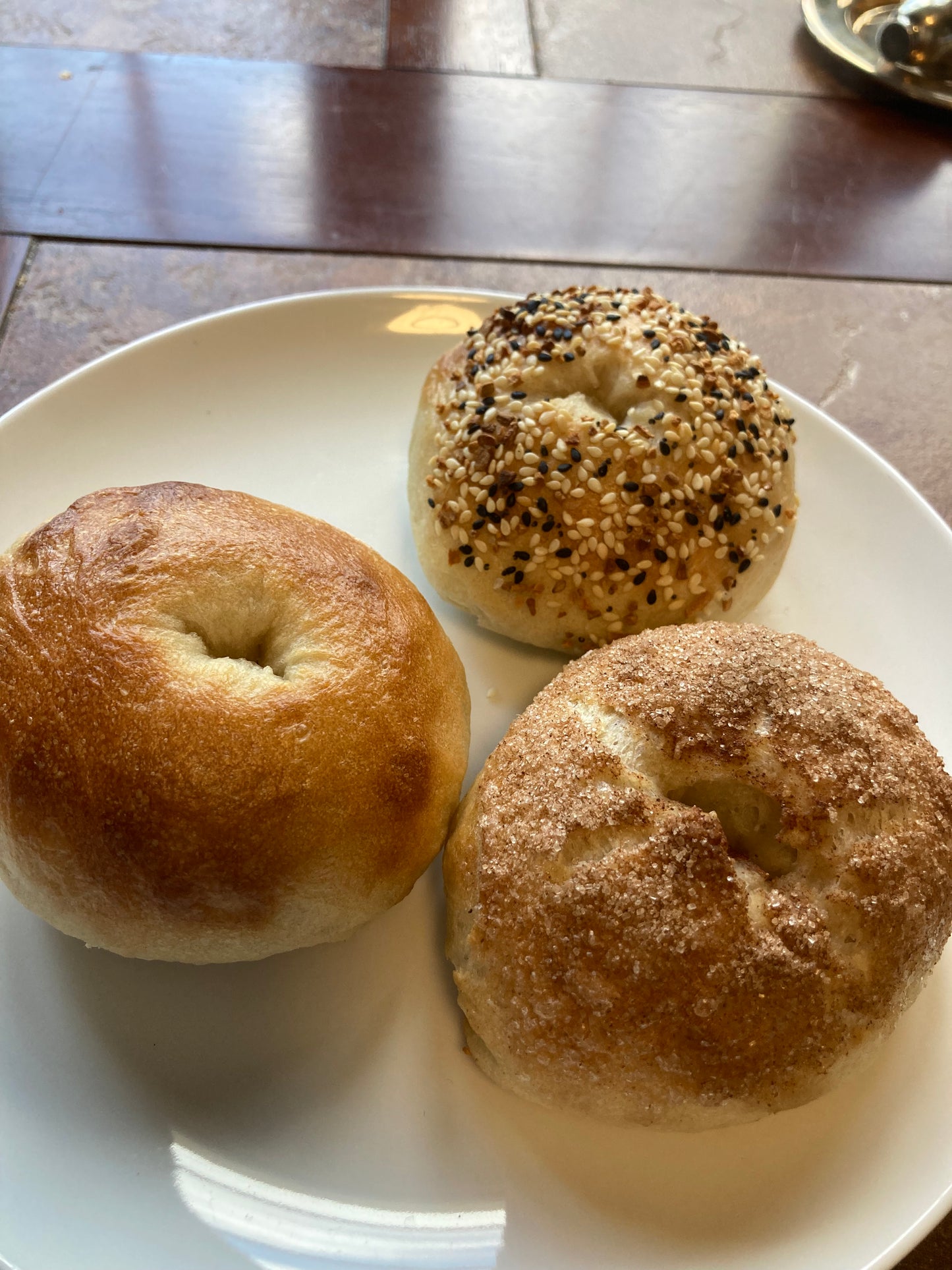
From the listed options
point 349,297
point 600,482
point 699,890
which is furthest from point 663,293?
point 699,890

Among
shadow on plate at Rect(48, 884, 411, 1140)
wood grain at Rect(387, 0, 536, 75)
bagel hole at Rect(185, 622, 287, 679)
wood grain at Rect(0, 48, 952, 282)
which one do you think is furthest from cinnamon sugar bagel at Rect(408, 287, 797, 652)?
wood grain at Rect(387, 0, 536, 75)

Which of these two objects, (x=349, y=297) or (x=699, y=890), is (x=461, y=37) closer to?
(x=349, y=297)

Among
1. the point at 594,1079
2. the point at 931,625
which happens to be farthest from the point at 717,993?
the point at 931,625

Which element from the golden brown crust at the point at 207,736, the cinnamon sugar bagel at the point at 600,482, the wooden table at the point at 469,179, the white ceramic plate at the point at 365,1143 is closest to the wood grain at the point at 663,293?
the wooden table at the point at 469,179

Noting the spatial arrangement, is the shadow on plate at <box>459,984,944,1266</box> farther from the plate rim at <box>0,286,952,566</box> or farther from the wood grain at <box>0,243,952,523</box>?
the wood grain at <box>0,243,952,523</box>

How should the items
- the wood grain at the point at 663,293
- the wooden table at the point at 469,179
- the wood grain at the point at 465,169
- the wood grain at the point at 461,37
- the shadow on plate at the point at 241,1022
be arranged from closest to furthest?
the shadow on plate at the point at 241,1022
the wood grain at the point at 663,293
the wooden table at the point at 469,179
the wood grain at the point at 465,169
the wood grain at the point at 461,37

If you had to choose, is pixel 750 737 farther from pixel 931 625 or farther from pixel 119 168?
pixel 119 168

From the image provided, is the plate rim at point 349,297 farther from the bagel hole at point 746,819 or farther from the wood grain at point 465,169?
the bagel hole at point 746,819
